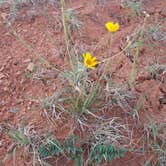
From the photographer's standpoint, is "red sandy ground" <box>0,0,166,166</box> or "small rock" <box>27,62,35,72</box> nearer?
"red sandy ground" <box>0,0,166,166</box>

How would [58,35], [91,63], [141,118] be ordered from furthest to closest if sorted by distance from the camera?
[58,35]
[141,118]
[91,63]

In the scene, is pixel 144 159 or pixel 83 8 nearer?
pixel 144 159

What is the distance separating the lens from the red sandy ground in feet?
5.59

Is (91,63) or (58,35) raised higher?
(91,63)

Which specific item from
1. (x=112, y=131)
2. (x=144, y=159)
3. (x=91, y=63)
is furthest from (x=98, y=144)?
(x=91, y=63)

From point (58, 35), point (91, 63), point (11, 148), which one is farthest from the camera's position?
point (58, 35)

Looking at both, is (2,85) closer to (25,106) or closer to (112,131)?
(25,106)

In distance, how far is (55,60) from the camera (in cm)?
197

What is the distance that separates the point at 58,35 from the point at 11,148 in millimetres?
725

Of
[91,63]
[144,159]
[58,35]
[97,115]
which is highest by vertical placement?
[91,63]

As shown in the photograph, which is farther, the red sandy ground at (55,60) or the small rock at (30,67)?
the small rock at (30,67)

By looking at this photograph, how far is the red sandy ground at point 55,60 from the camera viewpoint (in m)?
1.70

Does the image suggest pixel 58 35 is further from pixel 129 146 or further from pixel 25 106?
pixel 129 146

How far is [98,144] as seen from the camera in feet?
5.25
